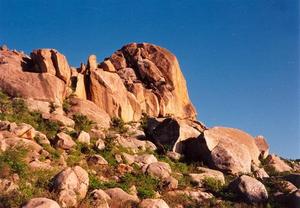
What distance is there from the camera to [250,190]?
22.3 m

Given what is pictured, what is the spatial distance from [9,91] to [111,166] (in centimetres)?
1124

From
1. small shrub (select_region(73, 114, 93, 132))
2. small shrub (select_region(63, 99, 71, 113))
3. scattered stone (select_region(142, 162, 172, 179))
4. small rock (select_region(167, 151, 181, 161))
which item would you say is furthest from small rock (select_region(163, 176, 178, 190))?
small shrub (select_region(63, 99, 71, 113))

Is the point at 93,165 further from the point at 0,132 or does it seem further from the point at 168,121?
the point at 168,121

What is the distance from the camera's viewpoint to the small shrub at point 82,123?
2917cm

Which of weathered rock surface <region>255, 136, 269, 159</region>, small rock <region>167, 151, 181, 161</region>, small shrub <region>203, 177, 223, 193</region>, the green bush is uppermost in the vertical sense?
weathered rock surface <region>255, 136, 269, 159</region>

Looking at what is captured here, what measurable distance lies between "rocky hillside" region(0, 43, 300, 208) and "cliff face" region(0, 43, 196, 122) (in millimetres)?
93

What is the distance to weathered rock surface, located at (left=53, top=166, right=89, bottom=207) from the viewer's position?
17.0m

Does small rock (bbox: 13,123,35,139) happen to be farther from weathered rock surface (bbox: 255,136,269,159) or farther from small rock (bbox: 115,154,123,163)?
weathered rock surface (bbox: 255,136,269,159)

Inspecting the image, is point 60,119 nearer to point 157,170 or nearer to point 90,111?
point 90,111

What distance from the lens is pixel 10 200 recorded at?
52.2 feet

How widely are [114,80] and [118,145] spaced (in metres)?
10.5

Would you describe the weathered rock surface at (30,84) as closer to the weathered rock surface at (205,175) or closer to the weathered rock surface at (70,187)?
the weathered rock surface at (205,175)

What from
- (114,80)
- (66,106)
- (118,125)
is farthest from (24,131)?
(114,80)

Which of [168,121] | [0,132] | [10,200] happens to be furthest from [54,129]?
[10,200]
